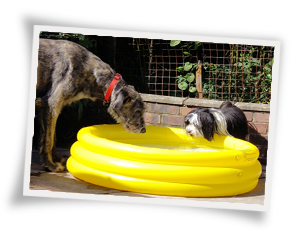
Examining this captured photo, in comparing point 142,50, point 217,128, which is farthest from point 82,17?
point 142,50

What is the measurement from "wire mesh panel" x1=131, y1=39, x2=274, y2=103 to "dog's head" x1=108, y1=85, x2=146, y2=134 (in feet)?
5.88

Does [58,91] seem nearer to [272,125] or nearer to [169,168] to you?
[169,168]

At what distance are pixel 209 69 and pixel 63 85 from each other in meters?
3.13

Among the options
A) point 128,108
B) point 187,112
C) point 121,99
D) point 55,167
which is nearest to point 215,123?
point 187,112

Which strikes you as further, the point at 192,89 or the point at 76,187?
the point at 192,89

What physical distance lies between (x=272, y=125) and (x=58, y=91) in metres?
2.69

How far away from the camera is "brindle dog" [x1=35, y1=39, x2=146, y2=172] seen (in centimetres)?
457

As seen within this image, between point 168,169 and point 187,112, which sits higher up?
point 187,112

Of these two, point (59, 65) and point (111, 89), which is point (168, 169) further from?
point (59, 65)

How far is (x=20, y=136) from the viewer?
2932mm

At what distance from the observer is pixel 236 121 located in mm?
5430

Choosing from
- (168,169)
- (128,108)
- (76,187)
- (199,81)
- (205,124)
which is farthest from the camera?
(199,81)

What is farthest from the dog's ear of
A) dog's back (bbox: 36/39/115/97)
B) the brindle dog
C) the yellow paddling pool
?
the yellow paddling pool

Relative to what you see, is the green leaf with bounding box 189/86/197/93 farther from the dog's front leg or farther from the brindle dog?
the dog's front leg
